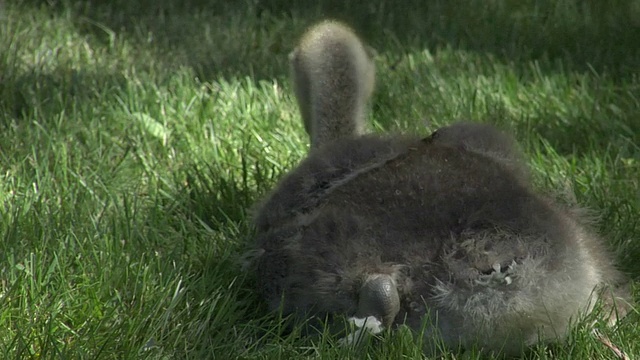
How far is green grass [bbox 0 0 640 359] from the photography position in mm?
2684

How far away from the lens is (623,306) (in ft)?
9.45

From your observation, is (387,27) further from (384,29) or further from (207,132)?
(207,132)

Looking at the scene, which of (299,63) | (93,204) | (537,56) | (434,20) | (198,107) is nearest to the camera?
(93,204)

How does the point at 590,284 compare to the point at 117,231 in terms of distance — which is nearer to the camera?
the point at 590,284

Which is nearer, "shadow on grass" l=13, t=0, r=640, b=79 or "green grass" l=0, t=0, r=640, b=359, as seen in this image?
"green grass" l=0, t=0, r=640, b=359

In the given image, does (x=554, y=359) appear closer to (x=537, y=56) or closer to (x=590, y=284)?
Result: (x=590, y=284)

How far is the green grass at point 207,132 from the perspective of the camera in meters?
2.68

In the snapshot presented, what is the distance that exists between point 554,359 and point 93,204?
5.69 feet

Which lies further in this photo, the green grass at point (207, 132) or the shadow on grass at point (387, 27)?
the shadow on grass at point (387, 27)

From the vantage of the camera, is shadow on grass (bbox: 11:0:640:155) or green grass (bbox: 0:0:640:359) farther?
shadow on grass (bbox: 11:0:640:155)

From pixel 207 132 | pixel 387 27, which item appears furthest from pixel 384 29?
pixel 207 132

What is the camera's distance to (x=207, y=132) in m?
4.39

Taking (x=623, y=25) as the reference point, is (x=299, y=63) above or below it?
above

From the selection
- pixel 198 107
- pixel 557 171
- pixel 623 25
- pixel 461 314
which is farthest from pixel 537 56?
pixel 461 314
